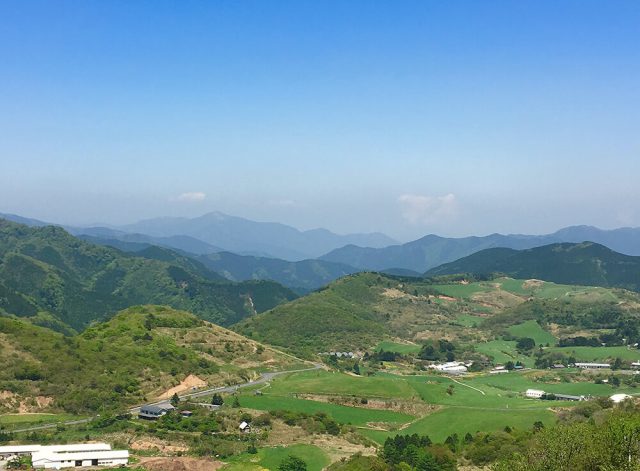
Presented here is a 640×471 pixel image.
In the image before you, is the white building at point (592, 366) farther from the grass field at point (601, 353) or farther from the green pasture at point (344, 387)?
the green pasture at point (344, 387)

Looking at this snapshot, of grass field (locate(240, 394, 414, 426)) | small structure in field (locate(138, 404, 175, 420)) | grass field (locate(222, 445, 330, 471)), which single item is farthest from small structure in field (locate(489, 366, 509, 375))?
small structure in field (locate(138, 404, 175, 420))

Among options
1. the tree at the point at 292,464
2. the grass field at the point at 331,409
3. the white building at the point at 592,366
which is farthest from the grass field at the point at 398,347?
the tree at the point at 292,464

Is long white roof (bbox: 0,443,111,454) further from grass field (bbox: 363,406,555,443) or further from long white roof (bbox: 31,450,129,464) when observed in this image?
grass field (bbox: 363,406,555,443)

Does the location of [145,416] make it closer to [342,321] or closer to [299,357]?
[299,357]

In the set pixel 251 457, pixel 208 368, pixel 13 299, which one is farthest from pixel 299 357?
pixel 13 299

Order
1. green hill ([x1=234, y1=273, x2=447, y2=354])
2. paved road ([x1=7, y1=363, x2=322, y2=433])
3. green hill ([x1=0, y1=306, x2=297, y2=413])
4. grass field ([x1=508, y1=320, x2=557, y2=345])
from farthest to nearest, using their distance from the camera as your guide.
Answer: green hill ([x1=234, y1=273, x2=447, y2=354])
grass field ([x1=508, y1=320, x2=557, y2=345])
green hill ([x1=0, y1=306, x2=297, y2=413])
paved road ([x1=7, y1=363, x2=322, y2=433])

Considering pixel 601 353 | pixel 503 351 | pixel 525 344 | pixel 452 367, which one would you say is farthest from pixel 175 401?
pixel 525 344
